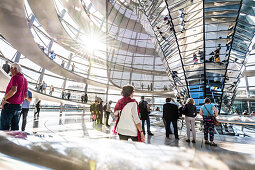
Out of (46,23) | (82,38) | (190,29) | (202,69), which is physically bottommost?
(202,69)

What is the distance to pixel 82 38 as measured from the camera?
85.1 ft

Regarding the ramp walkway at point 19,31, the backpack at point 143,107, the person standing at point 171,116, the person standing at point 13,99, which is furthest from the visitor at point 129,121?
the ramp walkway at point 19,31

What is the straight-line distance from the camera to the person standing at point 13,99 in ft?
8.68

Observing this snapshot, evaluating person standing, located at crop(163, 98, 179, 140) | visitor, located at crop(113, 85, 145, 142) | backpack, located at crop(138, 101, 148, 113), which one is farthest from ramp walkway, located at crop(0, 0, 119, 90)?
person standing, located at crop(163, 98, 179, 140)

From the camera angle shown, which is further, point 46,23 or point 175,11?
point 46,23

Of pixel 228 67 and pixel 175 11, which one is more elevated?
pixel 175 11

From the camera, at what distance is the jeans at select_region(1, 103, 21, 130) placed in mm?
2607

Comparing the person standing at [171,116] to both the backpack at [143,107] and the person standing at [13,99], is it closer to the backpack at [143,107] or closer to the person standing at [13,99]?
the backpack at [143,107]

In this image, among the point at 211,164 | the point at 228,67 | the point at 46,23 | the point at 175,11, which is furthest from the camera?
the point at 46,23

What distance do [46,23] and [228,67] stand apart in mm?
17404

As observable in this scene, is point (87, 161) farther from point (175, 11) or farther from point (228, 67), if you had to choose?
point (228, 67)

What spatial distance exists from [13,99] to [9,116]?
0.32 m

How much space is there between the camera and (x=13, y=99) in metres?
2.80

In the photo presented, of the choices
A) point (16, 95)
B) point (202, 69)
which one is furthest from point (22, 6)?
point (202, 69)
